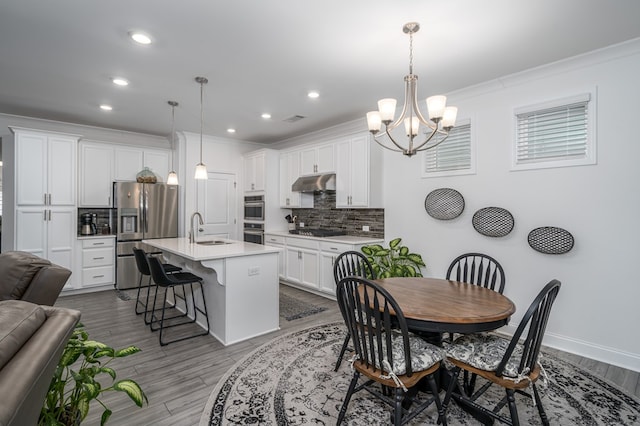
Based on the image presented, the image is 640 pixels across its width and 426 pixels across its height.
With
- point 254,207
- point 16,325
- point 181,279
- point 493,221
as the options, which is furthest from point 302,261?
point 16,325

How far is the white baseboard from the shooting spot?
2.73 metres

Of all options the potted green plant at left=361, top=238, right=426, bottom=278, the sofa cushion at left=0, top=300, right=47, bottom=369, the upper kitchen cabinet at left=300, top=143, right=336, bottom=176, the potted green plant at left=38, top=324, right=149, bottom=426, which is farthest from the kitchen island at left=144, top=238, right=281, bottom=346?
the upper kitchen cabinet at left=300, top=143, right=336, bottom=176

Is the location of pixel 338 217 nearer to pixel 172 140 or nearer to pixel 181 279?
pixel 181 279

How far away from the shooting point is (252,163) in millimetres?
6316

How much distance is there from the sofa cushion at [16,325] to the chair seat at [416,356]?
156cm

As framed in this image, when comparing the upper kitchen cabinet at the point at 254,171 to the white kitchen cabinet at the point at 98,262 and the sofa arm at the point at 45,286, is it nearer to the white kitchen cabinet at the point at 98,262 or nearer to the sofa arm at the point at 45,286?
the white kitchen cabinet at the point at 98,262

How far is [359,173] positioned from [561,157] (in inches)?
91.3

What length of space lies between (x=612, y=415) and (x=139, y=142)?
7033 mm

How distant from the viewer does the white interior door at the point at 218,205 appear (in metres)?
6.13

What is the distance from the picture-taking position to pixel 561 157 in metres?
3.10

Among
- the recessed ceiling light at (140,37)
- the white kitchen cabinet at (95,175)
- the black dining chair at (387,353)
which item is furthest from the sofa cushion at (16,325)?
the white kitchen cabinet at (95,175)

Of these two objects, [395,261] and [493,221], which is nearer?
[493,221]

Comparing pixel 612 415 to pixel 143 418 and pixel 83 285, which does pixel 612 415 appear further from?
pixel 83 285

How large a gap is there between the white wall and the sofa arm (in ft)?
12.2
